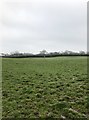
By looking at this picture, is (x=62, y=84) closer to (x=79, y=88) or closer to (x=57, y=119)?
(x=79, y=88)

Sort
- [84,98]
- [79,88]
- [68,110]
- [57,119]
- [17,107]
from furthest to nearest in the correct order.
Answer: [79,88] → [84,98] → [17,107] → [68,110] → [57,119]

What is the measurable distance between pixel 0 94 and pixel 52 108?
8.82ft

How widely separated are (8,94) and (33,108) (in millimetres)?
2035

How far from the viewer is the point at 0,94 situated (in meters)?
9.14

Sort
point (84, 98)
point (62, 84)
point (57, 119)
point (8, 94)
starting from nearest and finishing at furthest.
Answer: point (57, 119) → point (84, 98) → point (8, 94) → point (62, 84)

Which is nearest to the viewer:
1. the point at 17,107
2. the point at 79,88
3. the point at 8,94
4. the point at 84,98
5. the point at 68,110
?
the point at 68,110

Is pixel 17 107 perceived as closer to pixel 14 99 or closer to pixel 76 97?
pixel 14 99

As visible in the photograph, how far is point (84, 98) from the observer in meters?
8.45

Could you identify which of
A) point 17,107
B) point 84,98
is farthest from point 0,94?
point 84,98

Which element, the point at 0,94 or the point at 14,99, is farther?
the point at 0,94

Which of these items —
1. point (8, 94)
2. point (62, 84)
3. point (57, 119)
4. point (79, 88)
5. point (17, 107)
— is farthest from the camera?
point (62, 84)

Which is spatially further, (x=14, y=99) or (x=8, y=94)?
(x=8, y=94)

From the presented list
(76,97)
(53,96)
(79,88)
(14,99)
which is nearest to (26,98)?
(14,99)

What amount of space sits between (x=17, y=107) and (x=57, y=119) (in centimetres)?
159
